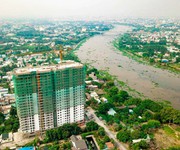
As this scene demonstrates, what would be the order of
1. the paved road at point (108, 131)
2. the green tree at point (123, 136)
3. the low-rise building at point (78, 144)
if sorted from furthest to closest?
the green tree at point (123, 136), the paved road at point (108, 131), the low-rise building at point (78, 144)

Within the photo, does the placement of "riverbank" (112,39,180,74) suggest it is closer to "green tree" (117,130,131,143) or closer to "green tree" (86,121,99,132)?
"green tree" (117,130,131,143)

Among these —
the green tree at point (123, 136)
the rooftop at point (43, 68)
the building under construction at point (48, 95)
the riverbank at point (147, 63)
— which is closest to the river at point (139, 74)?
the riverbank at point (147, 63)

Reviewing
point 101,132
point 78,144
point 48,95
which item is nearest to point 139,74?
point 101,132

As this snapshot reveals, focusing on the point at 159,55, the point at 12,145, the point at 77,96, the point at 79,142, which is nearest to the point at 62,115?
the point at 77,96

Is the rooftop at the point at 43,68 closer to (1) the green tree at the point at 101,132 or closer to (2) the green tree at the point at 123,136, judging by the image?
(1) the green tree at the point at 101,132

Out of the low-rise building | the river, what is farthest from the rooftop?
the river

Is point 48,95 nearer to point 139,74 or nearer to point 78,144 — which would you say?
point 78,144

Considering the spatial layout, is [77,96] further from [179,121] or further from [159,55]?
[159,55]
